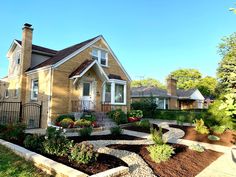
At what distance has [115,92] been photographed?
18750 millimetres

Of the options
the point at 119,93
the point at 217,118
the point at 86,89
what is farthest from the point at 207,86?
the point at 86,89

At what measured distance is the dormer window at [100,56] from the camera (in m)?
17.9

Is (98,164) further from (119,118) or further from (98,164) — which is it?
(119,118)

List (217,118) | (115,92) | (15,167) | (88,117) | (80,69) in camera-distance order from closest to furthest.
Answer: (15,167)
(88,117)
(217,118)
(80,69)
(115,92)

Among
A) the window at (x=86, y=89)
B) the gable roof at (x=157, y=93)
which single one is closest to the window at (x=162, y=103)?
the gable roof at (x=157, y=93)

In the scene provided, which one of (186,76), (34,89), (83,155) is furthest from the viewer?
(186,76)

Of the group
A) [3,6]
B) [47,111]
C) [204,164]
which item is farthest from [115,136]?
[3,6]

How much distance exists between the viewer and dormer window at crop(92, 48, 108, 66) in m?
17.9

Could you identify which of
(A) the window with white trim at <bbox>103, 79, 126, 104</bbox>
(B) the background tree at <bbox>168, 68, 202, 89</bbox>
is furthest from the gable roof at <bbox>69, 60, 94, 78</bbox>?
(B) the background tree at <bbox>168, 68, 202, 89</bbox>

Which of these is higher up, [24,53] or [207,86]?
[207,86]

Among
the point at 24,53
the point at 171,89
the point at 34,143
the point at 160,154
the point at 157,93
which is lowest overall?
the point at 160,154

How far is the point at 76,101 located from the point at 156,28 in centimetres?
1184

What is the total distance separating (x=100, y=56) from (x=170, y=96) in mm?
17612

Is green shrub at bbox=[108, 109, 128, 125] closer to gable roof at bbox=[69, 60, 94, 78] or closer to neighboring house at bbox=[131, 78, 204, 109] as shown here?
gable roof at bbox=[69, 60, 94, 78]
